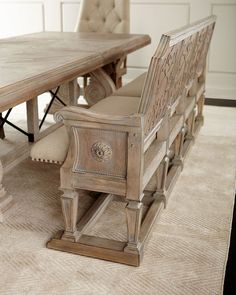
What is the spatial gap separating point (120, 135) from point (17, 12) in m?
4.14

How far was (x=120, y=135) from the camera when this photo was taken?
64.9 inches

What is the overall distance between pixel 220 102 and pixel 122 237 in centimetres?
291

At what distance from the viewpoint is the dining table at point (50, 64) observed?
179 centimetres

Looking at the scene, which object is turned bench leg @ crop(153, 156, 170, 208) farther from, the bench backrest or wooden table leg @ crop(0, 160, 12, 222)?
wooden table leg @ crop(0, 160, 12, 222)

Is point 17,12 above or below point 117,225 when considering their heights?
above

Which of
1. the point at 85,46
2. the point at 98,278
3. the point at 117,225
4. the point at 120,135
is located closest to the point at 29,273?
the point at 98,278

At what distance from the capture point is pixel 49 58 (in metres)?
2.29

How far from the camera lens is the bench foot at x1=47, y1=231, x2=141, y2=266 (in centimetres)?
178

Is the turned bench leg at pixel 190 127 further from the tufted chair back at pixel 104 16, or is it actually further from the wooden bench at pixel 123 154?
the tufted chair back at pixel 104 16

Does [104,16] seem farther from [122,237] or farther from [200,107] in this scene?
[122,237]

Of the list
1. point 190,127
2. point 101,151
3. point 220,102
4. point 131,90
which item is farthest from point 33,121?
point 220,102

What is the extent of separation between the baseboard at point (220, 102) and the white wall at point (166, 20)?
109 millimetres

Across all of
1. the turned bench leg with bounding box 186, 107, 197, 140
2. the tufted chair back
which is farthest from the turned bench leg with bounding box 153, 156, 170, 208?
the tufted chair back

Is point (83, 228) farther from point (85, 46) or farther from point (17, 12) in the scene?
point (17, 12)
